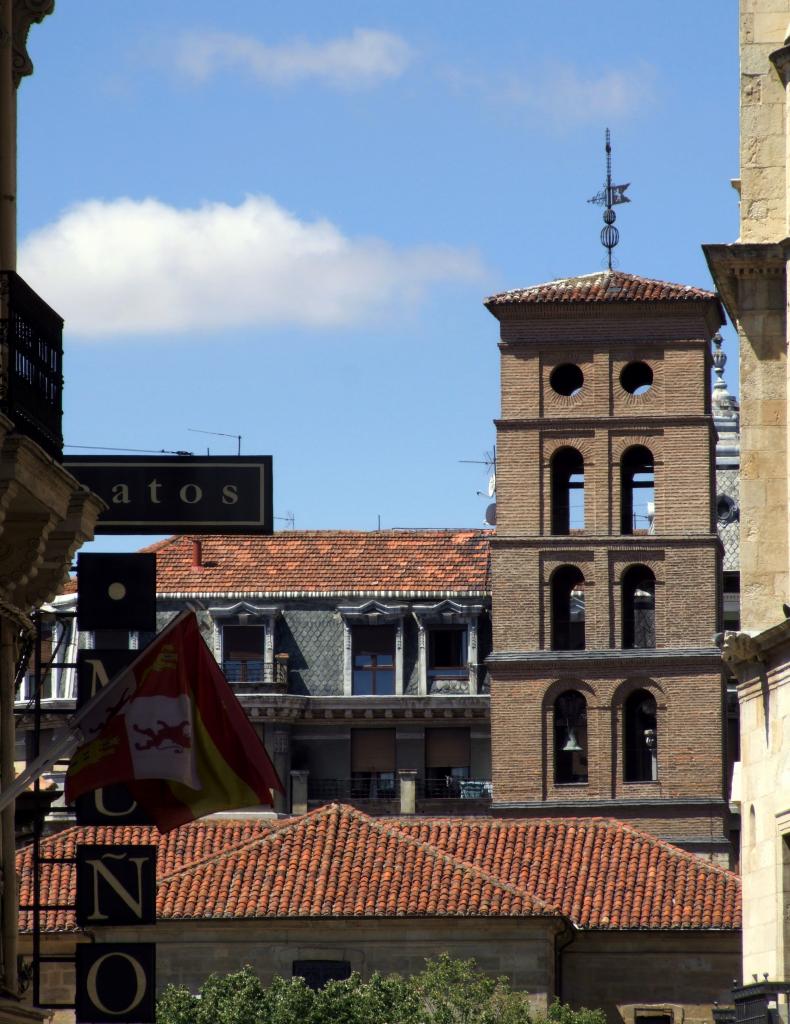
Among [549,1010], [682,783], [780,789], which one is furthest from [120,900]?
[682,783]

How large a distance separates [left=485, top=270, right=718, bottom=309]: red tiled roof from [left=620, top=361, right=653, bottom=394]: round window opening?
197cm

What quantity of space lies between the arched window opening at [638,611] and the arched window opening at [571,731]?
1982 mm

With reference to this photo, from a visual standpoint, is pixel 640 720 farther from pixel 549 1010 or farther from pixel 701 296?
pixel 549 1010

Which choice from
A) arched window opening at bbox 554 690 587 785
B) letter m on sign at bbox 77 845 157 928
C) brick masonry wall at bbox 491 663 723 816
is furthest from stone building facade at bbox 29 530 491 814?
letter m on sign at bbox 77 845 157 928

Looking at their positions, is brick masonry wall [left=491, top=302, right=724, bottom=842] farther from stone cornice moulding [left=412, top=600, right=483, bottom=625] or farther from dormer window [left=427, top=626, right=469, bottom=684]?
dormer window [left=427, top=626, right=469, bottom=684]

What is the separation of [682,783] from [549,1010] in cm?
2003

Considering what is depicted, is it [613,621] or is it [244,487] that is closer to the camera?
[244,487]

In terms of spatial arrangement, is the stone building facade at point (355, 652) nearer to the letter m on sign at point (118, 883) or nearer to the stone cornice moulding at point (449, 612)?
the stone cornice moulding at point (449, 612)

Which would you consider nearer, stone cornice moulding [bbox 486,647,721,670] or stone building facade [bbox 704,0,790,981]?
stone building facade [bbox 704,0,790,981]

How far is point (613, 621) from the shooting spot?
253ft

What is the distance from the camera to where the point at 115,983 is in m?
19.8

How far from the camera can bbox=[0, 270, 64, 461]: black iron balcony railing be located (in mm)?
17688

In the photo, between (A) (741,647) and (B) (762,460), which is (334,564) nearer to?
(B) (762,460)

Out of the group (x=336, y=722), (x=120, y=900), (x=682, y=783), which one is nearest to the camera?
(x=120, y=900)
